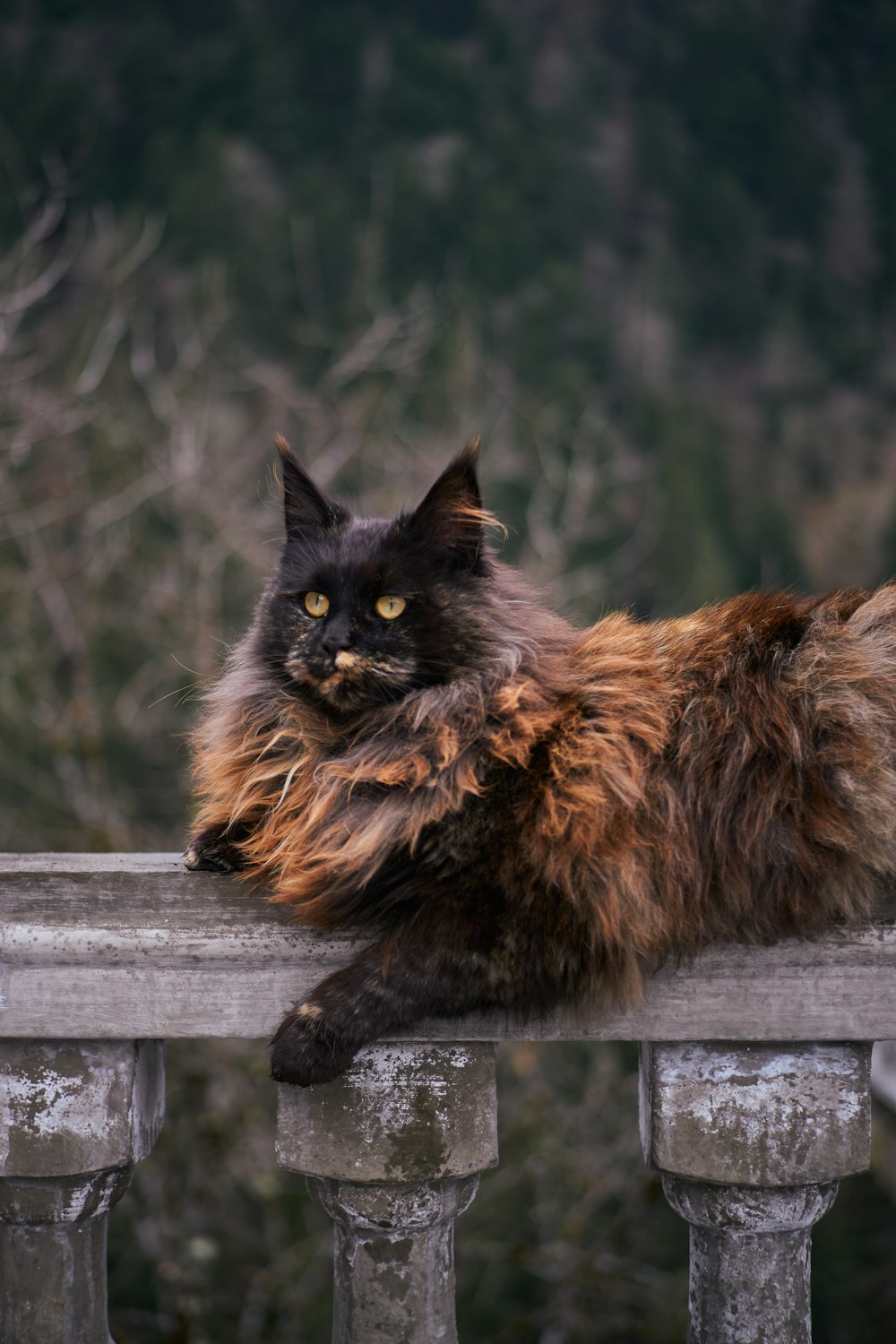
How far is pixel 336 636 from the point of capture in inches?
73.4

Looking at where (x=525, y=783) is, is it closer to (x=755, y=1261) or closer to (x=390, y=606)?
(x=390, y=606)

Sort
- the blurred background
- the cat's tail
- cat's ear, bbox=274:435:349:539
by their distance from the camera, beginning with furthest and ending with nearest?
1. the blurred background
2. cat's ear, bbox=274:435:349:539
3. the cat's tail

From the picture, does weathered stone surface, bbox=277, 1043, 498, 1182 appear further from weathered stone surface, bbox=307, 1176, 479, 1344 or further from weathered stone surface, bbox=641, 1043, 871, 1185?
weathered stone surface, bbox=641, 1043, 871, 1185

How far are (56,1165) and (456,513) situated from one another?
4.10 feet

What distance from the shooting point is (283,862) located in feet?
5.70

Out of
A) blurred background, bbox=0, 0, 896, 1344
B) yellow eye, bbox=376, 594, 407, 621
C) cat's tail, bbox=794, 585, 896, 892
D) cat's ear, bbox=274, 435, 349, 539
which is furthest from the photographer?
blurred background, bbox=0, 0, 896, 1344

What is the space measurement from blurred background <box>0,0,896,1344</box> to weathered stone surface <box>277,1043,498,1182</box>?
109 inches

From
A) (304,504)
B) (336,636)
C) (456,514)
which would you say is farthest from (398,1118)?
(304,504)

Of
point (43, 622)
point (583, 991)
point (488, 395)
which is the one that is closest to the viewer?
point (583, 991)

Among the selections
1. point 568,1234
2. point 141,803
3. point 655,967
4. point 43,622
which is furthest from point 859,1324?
point 655,967

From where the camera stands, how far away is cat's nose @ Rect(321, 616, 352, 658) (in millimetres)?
1854

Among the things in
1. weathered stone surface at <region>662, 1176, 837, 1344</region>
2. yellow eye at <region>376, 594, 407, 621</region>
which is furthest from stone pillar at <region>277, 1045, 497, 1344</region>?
yellow eye at <region>376, 594, 407, 621</region>

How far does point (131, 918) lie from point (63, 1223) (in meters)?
0.47

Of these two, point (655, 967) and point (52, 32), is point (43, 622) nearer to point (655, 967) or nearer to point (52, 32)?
point (52, 32)
